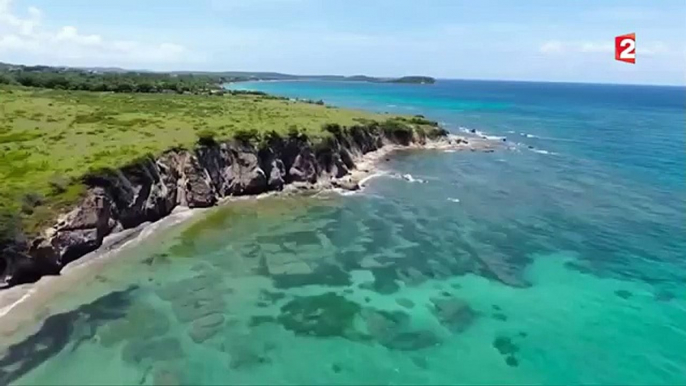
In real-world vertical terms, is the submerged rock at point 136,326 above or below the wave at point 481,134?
below

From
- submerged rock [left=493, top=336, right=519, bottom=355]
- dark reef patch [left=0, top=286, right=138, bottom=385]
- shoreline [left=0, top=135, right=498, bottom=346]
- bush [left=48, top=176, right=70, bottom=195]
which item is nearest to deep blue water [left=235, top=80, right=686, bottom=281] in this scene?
submerged rock [left=493, top=336, right=519, bottom=355]

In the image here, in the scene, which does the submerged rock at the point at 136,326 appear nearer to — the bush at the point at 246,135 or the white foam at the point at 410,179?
the bush at the point at 246,135

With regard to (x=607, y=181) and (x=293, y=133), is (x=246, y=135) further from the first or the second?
(x=607, y=181)

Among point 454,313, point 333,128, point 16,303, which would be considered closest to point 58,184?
point 16,303

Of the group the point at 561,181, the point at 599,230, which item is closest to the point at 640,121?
the point at 561,181

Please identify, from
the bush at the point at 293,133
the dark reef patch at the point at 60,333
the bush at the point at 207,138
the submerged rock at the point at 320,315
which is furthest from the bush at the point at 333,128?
the dark reef patch at the point at 60,333

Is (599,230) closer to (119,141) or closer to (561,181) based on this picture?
(561,181)

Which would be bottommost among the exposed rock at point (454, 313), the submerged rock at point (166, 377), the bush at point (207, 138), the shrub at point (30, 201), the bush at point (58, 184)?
the submerged rock at point (166, 377)
